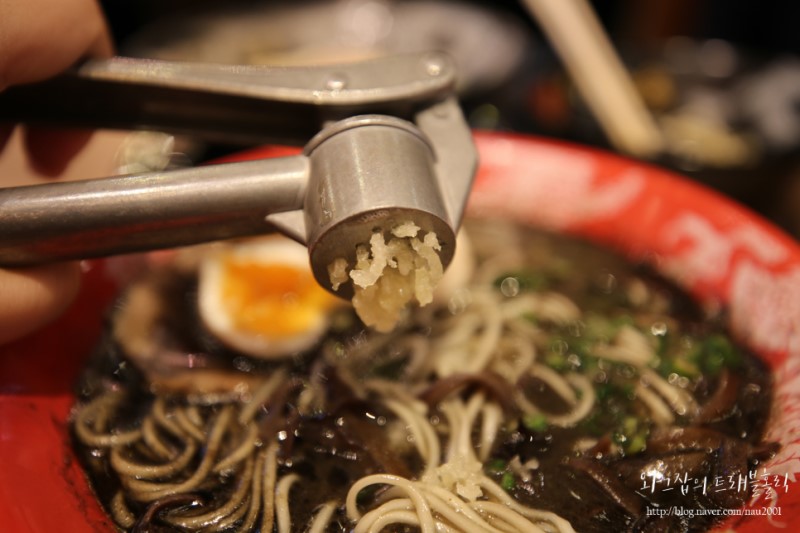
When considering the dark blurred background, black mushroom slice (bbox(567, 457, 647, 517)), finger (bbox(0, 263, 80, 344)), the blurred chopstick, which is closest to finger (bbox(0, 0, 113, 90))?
finger (bbox(0, 263, 80, 344))

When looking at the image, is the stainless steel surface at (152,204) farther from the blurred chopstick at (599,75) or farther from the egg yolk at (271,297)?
the blurred chopstick at (599,75)

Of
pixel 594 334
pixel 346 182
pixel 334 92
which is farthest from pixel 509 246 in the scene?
pixel 346 182

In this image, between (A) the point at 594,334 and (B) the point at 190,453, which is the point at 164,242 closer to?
(B) the point at 190,453

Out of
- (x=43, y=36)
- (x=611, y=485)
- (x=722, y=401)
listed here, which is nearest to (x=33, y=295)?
(x=43, y=36)

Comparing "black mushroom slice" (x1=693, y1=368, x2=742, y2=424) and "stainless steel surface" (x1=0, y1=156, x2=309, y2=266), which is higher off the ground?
"stainless steel surface" (x1=0, y1=156, x2=309, y2=266)

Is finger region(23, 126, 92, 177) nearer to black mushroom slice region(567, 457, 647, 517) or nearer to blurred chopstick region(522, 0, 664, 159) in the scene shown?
black mushroom slice region(567, 457, 647, 517)

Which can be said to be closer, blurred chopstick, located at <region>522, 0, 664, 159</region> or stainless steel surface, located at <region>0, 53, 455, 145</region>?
stainless steel surface, located at <region>0, 53, 455, 145</region>

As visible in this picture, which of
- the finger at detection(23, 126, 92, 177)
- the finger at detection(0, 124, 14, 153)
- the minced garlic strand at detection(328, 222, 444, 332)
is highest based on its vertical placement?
the finger at detection(0, 124, 14, 153)
